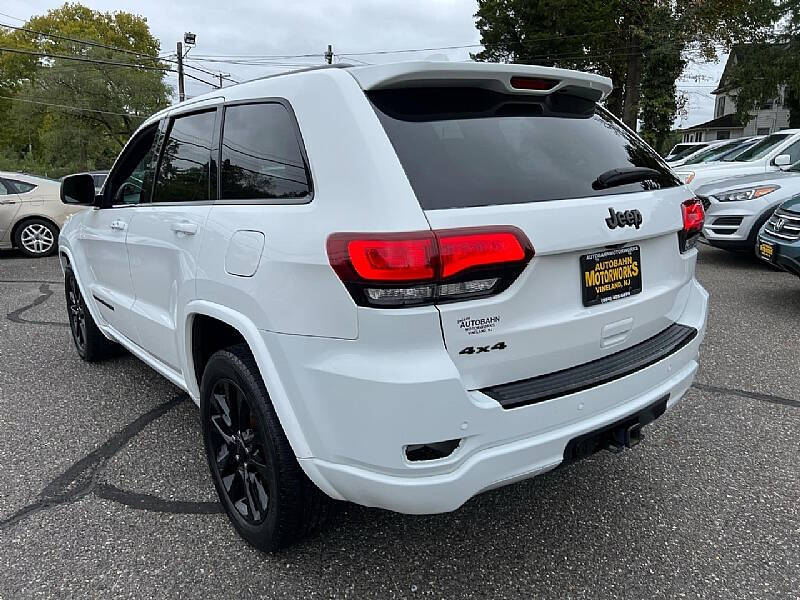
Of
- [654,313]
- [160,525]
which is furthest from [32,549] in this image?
[654,313]

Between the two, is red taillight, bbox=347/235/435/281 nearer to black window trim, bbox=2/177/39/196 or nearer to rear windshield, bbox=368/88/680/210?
rear windshield, bbox=368/88/680/210

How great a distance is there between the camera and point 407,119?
6.41 ft

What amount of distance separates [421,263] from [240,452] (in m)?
1.18

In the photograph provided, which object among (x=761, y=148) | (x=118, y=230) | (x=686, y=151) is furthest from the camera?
(x=686, y=151)

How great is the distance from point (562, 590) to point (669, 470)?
1.08 metres

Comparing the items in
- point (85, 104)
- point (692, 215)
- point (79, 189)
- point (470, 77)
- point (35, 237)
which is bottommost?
point (35, 237)

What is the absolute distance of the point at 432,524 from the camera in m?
2.53

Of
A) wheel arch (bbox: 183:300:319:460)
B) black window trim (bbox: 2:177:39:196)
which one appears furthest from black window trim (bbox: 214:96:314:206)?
black window trim (bbox: 2:177:39:196)

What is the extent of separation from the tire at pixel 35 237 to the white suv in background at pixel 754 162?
33.6ft

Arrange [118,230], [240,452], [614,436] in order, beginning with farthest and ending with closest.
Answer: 1. [118,230]
2. [240,452]
3. [614,436]

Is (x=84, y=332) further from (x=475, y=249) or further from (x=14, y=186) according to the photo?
(x=14, y=186)

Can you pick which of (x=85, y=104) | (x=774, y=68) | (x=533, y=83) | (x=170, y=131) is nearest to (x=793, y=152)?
(x=533, y=83)

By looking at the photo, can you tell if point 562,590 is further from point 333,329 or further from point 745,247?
point 745,247

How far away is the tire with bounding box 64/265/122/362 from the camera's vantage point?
4.37 m
